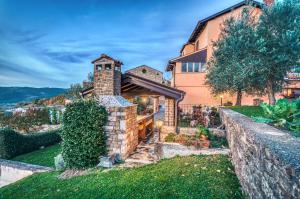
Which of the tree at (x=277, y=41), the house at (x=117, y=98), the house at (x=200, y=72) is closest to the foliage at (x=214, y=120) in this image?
the house at (x=117, y=98)

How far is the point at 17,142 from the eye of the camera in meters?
12.1

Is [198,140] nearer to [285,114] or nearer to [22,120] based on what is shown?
[285,114]

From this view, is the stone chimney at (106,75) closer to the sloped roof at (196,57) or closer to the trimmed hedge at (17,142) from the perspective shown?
the trimmed hedge at (17,142)

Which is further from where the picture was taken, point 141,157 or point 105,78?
point 105,78

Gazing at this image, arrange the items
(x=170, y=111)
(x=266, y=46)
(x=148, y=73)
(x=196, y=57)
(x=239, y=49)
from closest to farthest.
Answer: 1. (x=266, y=46)
2. (x=239, y=49)
3. (x=170, y=111)
4. (x=196, y=57)
5. (x=148, y=73)

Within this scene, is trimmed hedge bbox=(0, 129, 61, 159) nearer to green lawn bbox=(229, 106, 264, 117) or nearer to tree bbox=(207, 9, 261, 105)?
green lawn bbox=(229, 106, 264, 117)

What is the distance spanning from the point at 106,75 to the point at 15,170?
6833 millimetres

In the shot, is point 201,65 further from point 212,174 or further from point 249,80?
point 212,174

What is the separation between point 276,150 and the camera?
232cm

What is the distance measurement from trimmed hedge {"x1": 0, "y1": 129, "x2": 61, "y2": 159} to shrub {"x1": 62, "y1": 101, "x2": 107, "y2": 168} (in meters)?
5.98

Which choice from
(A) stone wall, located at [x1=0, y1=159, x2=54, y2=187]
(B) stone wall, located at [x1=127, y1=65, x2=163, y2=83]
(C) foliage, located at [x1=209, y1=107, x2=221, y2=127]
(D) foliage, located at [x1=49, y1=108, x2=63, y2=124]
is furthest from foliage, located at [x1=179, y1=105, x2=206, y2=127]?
(B) stone wall, located at [x1=127, y1=65, x2=163, y2=83]

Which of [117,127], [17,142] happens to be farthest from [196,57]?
[17,142]

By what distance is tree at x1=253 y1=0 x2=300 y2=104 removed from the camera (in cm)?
974

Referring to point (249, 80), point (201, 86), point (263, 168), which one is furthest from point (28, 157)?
point (201, 86)
